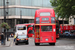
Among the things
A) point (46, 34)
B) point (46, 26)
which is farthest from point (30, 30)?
point (46, 26)

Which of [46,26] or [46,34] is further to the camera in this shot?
[46,34]

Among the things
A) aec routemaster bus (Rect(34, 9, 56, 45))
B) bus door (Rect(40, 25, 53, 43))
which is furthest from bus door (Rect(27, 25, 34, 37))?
bus door (Rect(40, 25, 53, 43))

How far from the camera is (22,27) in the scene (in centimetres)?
4703

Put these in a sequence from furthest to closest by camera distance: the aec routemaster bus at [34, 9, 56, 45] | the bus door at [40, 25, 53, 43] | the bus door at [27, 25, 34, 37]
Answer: the bus door at [27, 25, 34, 37] → the bus door at [40, 25, 53, 43] → the aec routemaster bus at [34, 9, 56, 45]

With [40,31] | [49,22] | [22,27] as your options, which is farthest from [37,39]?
[22,27]

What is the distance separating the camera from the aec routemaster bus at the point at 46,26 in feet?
70.8

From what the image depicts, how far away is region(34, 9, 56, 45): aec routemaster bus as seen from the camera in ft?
70.8

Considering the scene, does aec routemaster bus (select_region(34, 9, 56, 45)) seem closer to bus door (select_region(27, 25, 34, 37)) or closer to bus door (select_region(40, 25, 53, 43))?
bus door (select_region(40, 25, 53, 43))

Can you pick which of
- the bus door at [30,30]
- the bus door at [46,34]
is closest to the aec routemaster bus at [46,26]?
the bus door at [46,34]

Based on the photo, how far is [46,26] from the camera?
21.6 m

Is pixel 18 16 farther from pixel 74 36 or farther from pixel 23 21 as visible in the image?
pixel 74 36

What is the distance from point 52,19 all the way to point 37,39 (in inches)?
125

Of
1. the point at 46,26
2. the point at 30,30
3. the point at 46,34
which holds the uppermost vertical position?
the point at 46,26

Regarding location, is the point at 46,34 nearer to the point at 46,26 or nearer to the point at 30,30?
the point at 46,26
